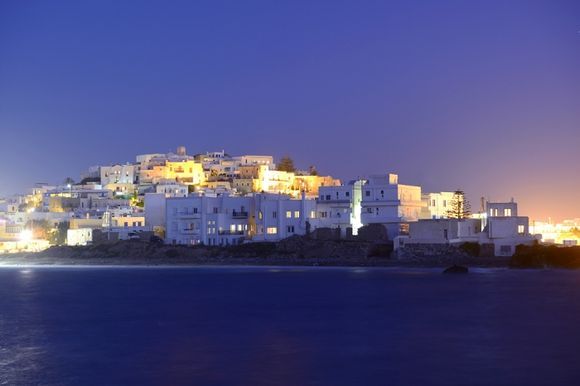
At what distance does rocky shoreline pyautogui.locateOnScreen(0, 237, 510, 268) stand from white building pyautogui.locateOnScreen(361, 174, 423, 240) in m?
1.53

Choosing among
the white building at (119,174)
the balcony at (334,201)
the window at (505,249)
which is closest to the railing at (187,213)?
the balcony at (334,201)

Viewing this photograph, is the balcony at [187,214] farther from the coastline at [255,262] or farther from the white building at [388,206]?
the white building at [388,206]

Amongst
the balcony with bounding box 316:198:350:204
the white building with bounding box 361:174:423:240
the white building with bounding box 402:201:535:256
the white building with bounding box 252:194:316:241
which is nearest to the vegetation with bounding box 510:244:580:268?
the white building with bounding box 402:201:535:256

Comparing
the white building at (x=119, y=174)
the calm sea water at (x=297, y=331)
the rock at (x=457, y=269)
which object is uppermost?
the white building at (x=119, y=174)

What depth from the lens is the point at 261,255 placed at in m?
58.0

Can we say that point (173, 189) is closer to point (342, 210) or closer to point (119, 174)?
point (119, 174)

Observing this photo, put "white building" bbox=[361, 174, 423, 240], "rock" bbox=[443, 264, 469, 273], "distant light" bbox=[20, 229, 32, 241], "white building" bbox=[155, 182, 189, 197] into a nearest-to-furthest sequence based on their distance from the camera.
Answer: "rock" bbox=[443, 264, 469, 273]
"white building" bbox=[361, 174, 423, 240]
"white building" bbox=[155, 182, 189, 197]
"distant light" bbox=[20, 229, 32, 241]

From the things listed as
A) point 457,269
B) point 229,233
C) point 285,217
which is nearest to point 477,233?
point 457,269

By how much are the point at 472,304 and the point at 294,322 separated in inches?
330

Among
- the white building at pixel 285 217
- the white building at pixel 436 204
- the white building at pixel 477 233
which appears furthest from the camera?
the white building at pixel 436 204

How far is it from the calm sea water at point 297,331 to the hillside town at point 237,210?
7.33m

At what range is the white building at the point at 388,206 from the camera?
55625 millimetres

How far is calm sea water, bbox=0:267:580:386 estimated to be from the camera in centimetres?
1961

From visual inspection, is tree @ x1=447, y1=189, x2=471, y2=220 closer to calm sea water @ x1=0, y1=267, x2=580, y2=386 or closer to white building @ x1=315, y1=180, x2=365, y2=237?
white building @ x1=315, y1=180, x2=365, y2=237
